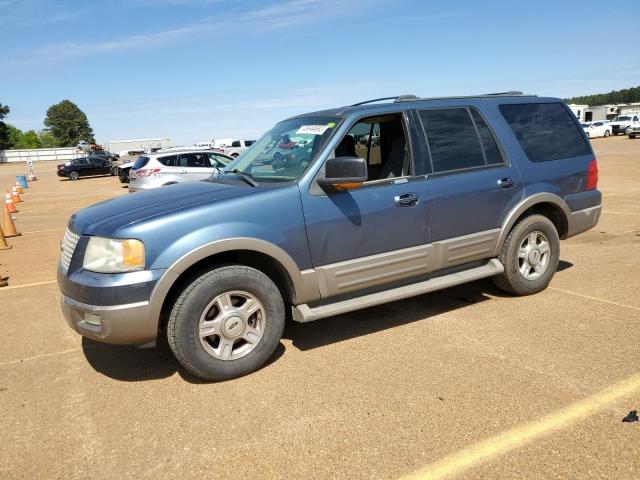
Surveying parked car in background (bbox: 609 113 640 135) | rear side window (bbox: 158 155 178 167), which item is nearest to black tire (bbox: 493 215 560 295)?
rear side window (bbox: 158 155 178 167)

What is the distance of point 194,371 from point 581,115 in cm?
6374

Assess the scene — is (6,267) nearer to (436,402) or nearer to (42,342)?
(42,342)

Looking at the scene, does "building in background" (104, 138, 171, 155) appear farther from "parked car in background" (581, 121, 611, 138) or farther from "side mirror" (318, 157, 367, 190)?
"side mirror" (318, 157, 367, 190)

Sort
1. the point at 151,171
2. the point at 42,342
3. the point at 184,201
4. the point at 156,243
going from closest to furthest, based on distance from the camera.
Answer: the point at 156,243
the point at 184,201
the point at 42,342
the point at 151,171

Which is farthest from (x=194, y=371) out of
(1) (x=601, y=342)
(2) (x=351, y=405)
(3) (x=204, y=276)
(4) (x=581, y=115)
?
(4) (x=581, y=115)

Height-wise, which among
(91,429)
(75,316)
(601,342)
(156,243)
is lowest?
(601,342)

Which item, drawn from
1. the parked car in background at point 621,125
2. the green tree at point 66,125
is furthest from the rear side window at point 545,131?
the green tree at point 66,125

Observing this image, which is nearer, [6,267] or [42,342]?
[42,342]

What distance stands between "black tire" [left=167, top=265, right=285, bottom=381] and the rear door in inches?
61.3

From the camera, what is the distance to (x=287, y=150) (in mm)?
4297

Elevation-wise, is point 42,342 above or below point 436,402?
above

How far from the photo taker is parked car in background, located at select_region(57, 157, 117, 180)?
31297 millimetres

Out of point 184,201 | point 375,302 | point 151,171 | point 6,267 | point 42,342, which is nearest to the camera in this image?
point 184,201

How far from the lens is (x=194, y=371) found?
11.3 ft
